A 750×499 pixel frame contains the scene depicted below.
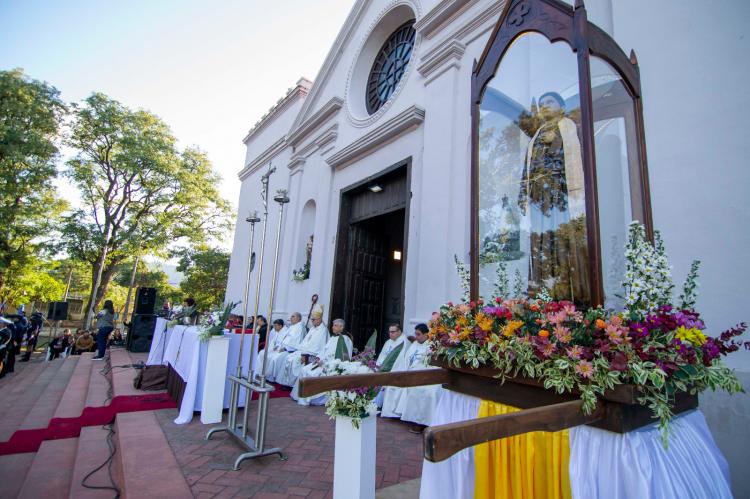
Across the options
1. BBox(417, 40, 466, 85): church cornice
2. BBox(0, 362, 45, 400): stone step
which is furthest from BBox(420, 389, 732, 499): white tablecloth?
BBox(0, 362, 45, 400): stone step

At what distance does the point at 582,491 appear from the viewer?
1.59m

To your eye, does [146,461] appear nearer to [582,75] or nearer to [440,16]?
[582,75]

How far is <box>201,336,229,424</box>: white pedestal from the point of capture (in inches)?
182

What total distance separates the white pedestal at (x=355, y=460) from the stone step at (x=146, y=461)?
4.15ft

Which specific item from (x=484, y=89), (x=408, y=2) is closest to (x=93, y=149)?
(x=408, y=2)

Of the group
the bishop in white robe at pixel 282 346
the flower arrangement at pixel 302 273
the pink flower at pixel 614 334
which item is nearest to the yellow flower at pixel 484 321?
the pink flower at pixel 614 334

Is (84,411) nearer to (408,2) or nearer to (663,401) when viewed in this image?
(663,401)

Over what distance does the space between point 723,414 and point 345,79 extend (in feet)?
31.6

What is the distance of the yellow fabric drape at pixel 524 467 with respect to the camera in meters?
1.76

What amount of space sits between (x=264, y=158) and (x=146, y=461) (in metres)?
11.9

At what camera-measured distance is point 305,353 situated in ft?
22.5

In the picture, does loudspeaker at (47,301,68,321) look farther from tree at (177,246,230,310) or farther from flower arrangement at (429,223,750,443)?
flower arrangement at (429,223,750,443)

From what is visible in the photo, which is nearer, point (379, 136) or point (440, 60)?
point (440, 60)

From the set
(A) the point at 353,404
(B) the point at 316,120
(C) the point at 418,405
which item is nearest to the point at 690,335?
(A) the point at 353,404
